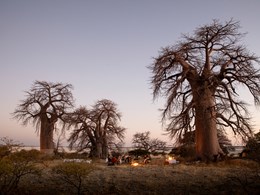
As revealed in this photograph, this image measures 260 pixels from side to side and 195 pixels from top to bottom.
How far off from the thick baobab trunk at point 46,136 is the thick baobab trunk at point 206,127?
14.1 metres

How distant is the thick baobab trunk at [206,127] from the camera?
17047 mm

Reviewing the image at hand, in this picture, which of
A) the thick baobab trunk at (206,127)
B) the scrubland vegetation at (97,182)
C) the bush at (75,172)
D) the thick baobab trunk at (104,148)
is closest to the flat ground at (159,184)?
the scrubland vegetation at (97,182)

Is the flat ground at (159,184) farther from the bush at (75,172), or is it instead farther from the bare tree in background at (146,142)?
the bare tree in background at (146,142)

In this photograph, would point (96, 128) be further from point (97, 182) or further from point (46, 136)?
point (97, 182)

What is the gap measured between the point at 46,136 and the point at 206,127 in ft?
48.8

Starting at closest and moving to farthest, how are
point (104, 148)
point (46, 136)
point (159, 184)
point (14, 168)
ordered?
point (14, 168)
point (159, 184)
point (46, 136)
point (104, 148)

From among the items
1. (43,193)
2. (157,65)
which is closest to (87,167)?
(43,193)

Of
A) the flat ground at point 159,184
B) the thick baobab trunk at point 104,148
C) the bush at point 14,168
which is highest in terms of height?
the thick baobab trunk at point 104,148

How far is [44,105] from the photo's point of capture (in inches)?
1099

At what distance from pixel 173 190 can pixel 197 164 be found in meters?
6.39

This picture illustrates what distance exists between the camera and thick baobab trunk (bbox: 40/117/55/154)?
27188 millimetres

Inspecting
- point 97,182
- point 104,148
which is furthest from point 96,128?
point 97,182

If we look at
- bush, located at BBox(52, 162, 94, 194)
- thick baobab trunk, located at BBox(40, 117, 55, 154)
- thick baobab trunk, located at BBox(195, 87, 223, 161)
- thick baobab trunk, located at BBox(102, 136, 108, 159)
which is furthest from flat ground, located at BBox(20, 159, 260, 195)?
thick baobab trunk, located at BBox(102, 136, 108, 159)

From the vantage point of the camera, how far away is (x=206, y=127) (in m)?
17.2
